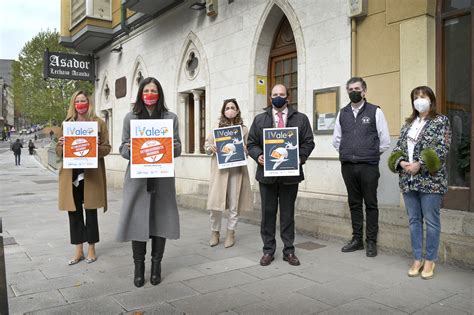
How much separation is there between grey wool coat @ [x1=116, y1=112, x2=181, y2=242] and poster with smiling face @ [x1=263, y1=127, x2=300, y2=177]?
1.08 m

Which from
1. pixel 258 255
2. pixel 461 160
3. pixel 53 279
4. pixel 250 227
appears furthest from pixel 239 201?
pixel 461 160

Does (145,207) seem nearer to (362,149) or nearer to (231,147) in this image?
(231,147)

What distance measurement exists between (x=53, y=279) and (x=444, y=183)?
4.14m

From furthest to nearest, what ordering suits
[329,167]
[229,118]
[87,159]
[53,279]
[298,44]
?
[298,44], [329,167], [229,118], [87,159], [53,279]

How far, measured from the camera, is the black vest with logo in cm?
511

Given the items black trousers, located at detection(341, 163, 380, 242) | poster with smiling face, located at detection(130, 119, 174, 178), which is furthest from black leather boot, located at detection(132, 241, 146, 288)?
black trousers, located at detection(341, 163, 380, 242)

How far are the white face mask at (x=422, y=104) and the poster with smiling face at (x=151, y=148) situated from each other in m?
2.51

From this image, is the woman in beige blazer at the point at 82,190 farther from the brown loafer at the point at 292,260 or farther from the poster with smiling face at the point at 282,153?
the brown loafer at the point at 292,260

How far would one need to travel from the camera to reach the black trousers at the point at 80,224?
514 cm

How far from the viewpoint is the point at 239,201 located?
592 centimetres

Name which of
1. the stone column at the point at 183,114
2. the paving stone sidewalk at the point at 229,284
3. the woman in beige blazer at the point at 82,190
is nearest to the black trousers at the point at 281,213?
the paving stone sidewalk at the point at 229,284

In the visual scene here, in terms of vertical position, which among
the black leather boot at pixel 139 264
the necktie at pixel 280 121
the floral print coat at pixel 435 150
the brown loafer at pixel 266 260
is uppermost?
the necktie at pixel 280 121

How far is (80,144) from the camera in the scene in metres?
4.96

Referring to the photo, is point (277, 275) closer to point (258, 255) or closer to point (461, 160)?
point (258, 255)
